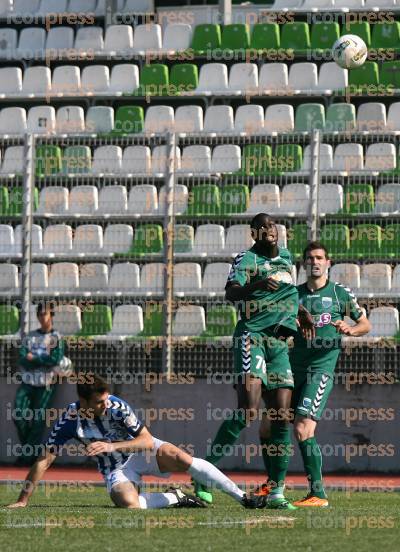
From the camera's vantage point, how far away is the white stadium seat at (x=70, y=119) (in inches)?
835

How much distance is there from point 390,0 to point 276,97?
9.36 feet

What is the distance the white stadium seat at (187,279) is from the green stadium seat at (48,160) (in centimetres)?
232

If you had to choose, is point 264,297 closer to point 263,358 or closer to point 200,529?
point 263,358

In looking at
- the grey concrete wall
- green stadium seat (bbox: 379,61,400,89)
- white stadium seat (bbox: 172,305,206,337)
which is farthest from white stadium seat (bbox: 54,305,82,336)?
green stadium seat (bbox: 379,61,400,89)

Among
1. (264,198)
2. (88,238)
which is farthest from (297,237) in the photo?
(88,238)

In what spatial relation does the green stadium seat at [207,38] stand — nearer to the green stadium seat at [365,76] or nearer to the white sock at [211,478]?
the green stadium seat at [365,76]

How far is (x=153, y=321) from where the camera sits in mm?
16953

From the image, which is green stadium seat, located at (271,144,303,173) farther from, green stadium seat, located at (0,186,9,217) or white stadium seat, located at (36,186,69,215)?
green stadium seat, located at (0,186,9,217)

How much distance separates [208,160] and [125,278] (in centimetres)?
222

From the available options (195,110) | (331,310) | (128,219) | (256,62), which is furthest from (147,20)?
(331,310)

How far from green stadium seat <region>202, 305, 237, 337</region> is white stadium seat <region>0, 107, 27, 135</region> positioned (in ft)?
19.9

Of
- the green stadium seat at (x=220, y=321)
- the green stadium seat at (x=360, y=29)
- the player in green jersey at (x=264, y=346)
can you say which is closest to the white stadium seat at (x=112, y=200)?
the green stadium seat at (x=220, y=321)

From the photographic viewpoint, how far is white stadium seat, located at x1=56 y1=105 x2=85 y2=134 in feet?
69.6

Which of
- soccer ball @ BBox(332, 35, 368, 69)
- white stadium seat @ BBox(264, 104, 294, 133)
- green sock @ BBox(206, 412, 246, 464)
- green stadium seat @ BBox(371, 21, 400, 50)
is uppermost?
green stadium seat @ BBox(371, 21, 400, 50)
